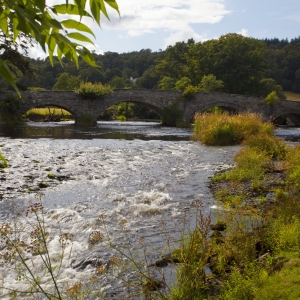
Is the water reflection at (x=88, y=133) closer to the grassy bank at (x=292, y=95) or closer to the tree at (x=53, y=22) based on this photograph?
the tree at (x=53, y=22)

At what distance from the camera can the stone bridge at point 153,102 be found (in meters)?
32.3

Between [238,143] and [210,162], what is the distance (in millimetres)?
5595

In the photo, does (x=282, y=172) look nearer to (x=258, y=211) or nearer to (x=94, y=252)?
(x=258, y=211)

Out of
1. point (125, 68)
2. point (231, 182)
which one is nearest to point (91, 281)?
point (231, 182)

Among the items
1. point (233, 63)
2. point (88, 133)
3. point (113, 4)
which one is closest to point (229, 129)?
point (88, 133)

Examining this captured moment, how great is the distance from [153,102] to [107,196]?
28385mm

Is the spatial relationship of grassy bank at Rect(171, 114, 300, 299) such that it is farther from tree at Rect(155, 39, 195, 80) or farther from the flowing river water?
tree at Rect(155, 39, 195, 80)

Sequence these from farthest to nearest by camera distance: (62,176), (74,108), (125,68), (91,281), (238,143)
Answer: (125,68) < (74,108) < (238,143) < (62,176) < (91,281)

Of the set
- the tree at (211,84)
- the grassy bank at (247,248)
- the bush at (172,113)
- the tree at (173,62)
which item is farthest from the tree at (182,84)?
the grassy bank at (247,248)

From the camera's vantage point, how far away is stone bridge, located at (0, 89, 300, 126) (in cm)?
3231

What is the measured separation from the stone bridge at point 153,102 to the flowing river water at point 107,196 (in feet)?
55.6

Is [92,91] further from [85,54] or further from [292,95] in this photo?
[292,95]

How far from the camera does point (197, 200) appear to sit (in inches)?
307

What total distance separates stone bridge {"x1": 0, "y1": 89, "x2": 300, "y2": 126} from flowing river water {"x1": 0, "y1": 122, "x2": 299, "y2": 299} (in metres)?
16.9
